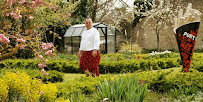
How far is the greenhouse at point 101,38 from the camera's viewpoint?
46.3 feet

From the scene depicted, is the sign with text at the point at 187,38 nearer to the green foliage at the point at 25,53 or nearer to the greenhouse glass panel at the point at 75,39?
the green foliage at the point at 25,53

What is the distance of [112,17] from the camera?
20688 mm

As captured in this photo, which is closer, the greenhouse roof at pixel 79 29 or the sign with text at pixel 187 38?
the sign with text at pixel 187 38

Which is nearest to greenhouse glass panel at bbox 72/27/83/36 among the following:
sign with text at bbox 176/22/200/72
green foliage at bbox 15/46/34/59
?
green foliage at bbox 15/46/34/59

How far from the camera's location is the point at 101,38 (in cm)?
1426

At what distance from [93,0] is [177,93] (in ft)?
52.8

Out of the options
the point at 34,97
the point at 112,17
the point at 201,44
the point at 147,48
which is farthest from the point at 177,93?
the point at 112,17

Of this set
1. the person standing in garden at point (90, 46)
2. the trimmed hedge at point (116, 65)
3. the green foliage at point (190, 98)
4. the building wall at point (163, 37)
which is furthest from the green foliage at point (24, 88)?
the building wall at point (163, 37)

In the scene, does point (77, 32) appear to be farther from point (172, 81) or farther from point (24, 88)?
point (24, 88)

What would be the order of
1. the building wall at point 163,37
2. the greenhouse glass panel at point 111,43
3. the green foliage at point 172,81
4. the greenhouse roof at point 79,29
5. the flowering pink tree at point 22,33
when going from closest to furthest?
the flowering pink tree at point 22,33
the green foliage at point 172,81
the greenhouse roof at point 79,29
the greenhouse glass panel at point 111,43
the building wall at point 163,37

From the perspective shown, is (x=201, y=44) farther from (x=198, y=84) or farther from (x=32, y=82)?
(x=32, y=82)

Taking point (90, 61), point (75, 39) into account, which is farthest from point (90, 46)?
point (75, 39)

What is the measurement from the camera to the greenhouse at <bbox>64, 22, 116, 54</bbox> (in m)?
14.1

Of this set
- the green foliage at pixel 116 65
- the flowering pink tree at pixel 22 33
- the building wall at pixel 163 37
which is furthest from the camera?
the building wall at pixel 163 37
